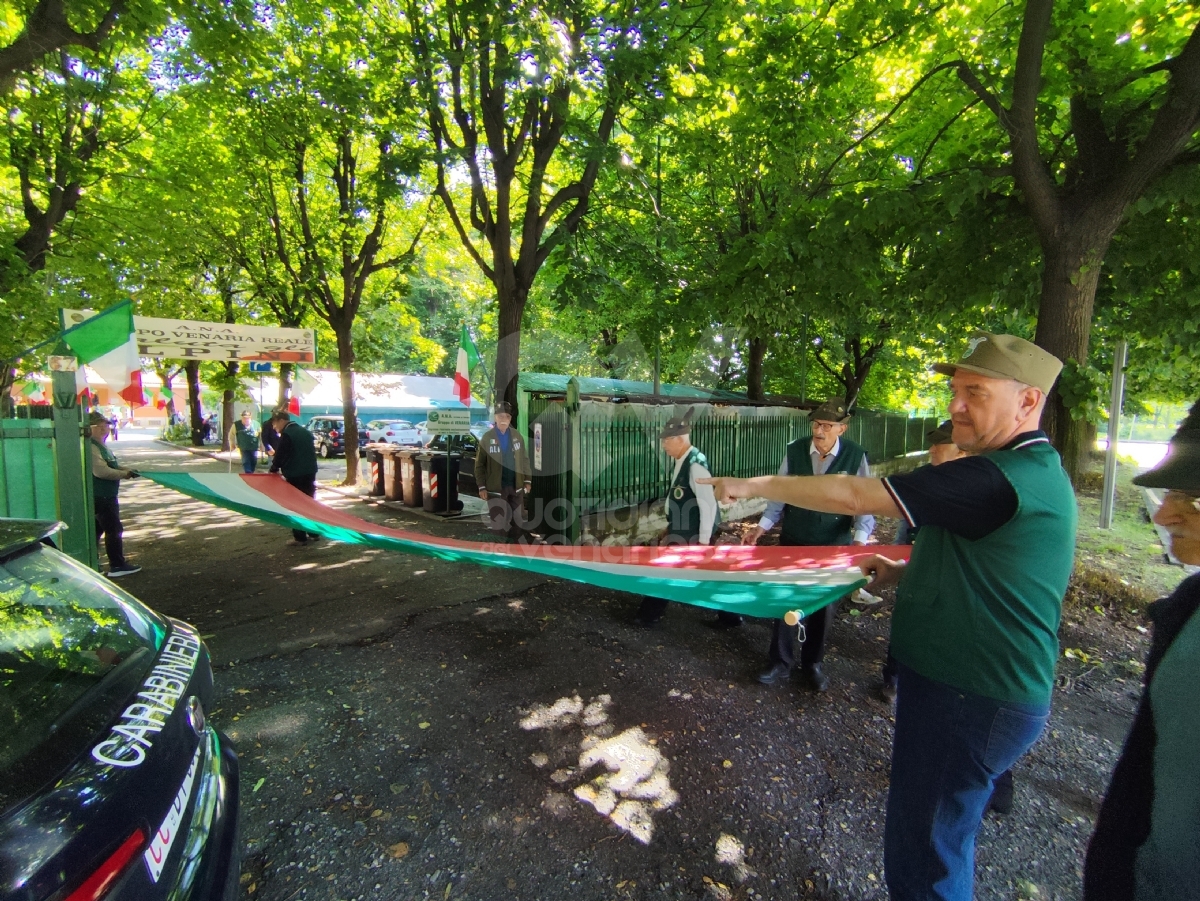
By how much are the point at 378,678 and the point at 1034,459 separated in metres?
4.12

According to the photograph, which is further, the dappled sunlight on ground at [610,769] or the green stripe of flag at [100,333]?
the green stripe of flag at [100,333]

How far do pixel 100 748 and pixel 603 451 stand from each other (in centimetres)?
665

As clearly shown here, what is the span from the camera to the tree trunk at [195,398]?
2538 centimetres

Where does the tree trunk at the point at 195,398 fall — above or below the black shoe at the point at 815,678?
above

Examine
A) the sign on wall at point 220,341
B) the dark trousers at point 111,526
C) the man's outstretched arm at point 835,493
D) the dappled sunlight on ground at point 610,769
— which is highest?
the sign on wall at point 220,341

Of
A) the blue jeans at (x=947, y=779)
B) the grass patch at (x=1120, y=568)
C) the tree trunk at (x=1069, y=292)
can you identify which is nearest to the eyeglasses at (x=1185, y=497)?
the blue jeans at (x=947, y=779)

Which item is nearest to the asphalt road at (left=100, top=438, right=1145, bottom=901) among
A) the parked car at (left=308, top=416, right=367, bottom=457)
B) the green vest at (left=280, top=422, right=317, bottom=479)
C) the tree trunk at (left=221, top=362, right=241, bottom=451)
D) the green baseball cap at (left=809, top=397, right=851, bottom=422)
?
the green baseball cap at (left=809, top=397, right=851, bottom=422)

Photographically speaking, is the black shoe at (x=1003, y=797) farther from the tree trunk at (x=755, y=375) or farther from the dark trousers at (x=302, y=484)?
the tree trunk at (x=755, y=375)

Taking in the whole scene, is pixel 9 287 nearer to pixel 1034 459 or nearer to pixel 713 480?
pixel 713 480

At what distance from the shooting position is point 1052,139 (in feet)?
19.0

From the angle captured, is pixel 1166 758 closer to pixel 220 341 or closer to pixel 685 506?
pixel 685 506

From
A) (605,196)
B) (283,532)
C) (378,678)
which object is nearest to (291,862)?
(378,678)

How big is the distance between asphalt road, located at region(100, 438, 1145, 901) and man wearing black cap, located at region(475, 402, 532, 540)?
236 cm

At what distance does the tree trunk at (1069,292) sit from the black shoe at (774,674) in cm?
353
